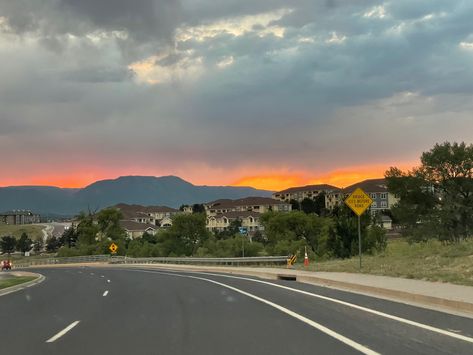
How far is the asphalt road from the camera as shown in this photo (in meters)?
9.02

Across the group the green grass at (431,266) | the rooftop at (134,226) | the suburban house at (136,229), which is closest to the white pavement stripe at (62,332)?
the green grass at (431,266)

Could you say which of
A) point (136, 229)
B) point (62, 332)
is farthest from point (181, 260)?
point (136, 229)

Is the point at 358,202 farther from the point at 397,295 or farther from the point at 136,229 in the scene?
the point at 136,229

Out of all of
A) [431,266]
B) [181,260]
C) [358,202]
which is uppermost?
[358,202]

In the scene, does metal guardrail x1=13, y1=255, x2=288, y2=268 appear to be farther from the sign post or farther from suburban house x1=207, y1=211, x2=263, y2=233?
suburban house x1=207, y1=211, x2=263, y2=233

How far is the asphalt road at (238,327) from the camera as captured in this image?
902cm

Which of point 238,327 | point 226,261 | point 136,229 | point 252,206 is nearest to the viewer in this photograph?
point 238,327

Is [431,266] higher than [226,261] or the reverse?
higher

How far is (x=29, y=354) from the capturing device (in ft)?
29.6

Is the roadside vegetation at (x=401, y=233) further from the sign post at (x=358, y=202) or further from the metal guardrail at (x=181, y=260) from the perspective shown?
the metal guardrail at (x=181, y=260)

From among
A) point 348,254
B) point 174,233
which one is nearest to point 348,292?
point 348,254

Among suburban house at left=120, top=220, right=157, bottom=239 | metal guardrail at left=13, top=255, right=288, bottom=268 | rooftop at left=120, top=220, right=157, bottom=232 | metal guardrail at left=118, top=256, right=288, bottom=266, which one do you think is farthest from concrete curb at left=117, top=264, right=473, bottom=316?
rooftop at left=120, top=220, right=157, bottom=232

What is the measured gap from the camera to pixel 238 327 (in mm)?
11242

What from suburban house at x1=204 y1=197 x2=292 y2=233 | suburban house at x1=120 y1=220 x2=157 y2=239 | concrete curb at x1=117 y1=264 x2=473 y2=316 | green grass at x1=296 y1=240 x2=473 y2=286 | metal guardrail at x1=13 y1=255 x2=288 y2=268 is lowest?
metal guardrail at x1=13 y1=255 x2=288 y2=268
